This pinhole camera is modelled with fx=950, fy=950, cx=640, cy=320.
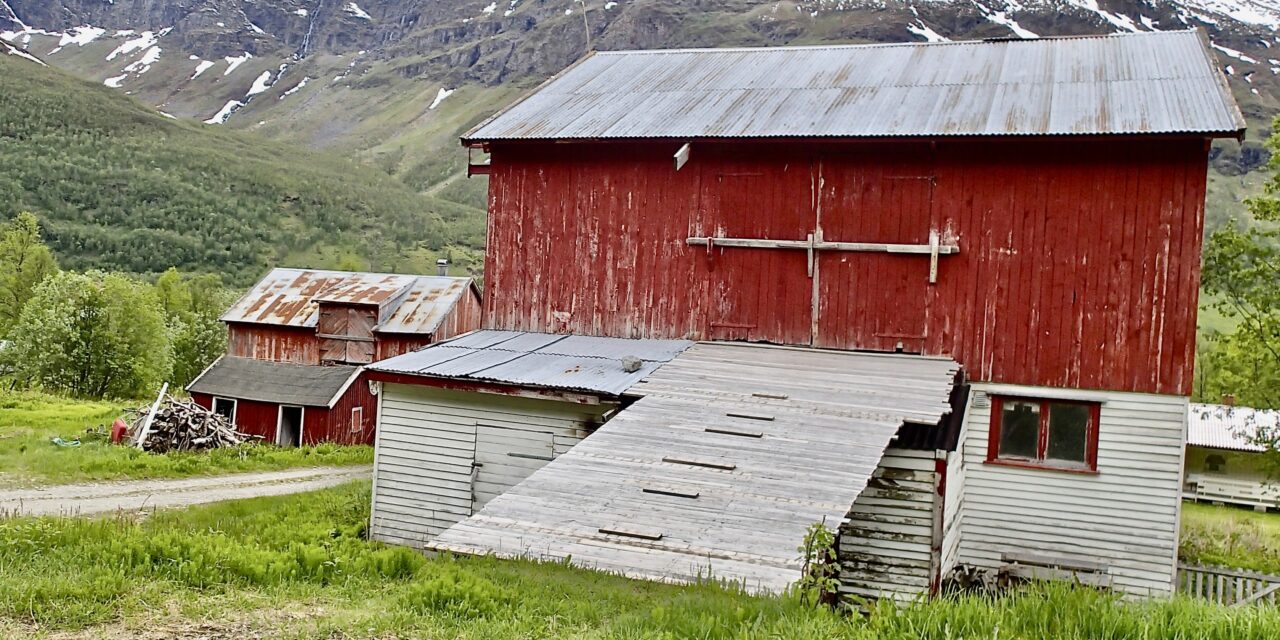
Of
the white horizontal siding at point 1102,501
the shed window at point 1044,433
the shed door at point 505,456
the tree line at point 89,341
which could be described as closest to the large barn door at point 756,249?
the shed window at point 1044,433

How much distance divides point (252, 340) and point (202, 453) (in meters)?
8.69

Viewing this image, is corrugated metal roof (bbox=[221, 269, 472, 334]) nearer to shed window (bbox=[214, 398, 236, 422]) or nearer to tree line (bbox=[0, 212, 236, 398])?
shed window (bbox=[214, 398, 236, 422])

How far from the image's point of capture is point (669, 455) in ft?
34.8

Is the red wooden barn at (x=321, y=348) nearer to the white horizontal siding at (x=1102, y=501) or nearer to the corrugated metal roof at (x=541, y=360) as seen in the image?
the corrugated metal roof at (x=541, y=360)

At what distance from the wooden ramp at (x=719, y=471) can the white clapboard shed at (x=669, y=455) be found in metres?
0.03

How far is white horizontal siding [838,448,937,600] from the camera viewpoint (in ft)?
42.1

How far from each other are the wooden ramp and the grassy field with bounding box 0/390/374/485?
1660cm

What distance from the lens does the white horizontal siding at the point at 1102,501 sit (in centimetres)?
1377

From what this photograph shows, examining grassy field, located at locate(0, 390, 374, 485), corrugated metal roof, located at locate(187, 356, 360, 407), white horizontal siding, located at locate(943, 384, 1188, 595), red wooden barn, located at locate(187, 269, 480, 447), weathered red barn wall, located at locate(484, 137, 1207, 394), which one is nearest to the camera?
white horizontal siding, located at locate(943, 384, 1188, 595)

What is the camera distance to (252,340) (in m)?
36.2

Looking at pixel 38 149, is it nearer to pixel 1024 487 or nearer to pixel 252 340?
pixel 252 340

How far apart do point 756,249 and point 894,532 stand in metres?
5.35

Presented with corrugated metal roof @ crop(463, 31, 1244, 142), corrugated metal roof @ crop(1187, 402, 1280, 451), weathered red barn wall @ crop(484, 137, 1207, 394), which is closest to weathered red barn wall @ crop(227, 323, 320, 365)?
corrugated metal roof @ crop(463, 31, 1244, 142)

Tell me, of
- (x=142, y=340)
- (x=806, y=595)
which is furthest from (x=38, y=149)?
(x=806, y=595)
